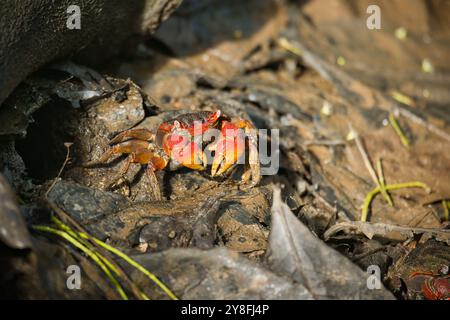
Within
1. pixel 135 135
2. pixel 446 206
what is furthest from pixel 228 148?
pixel 446 206

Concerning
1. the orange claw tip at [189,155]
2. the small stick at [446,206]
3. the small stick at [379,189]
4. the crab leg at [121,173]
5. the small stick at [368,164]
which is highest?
the orange claw tip at [189,155]

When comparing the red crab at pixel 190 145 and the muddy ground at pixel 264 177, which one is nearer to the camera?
the muddy ground at pixel 264 177

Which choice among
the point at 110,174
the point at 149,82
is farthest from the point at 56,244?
the point at 149,82

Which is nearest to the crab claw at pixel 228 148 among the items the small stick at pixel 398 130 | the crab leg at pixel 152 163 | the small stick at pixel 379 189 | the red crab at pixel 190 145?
the red crab at pixel 190 145

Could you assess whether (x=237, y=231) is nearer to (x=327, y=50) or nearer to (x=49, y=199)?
(x=49, y=199)

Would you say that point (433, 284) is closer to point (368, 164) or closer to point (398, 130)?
point (368, 164)

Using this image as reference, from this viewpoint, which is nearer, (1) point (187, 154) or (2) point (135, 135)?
(1) point (187, 154)

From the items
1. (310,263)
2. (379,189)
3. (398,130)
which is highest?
(310,263)

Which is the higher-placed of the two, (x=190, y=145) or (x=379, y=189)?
(x=190, y=145)

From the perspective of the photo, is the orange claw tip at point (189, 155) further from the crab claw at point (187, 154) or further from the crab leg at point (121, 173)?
the crab leg at point (121, 173)
